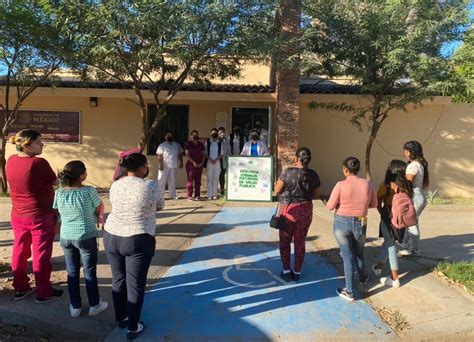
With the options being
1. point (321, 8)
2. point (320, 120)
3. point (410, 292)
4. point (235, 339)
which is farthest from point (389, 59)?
point (235, 339)

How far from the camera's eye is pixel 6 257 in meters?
5.87

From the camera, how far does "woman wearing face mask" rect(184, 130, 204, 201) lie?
1064cm

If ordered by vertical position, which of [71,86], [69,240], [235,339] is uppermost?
[71,86]

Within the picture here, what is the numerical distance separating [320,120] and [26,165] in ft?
31.5

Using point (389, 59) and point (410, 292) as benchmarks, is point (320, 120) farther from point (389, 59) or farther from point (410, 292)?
point (410, 292)

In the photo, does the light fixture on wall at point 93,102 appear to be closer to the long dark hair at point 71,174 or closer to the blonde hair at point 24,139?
the blonde hair at point 24,139

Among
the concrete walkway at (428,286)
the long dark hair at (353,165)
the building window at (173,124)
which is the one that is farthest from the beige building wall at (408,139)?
the long dark hair at (353,165)

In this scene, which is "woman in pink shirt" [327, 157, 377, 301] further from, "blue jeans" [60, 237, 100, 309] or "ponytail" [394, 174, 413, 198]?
"blue jeans" [60, 237, 100, 309]

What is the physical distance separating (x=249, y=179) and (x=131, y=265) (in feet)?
21.5

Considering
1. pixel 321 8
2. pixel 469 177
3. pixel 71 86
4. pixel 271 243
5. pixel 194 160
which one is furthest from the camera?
pixel 469 177

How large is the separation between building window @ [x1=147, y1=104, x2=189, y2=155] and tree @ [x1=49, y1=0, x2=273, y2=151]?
383cm

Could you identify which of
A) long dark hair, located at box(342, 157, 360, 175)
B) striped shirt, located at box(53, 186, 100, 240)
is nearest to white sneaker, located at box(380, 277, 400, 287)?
long dark hair, located at box(342, 157, 360, 175)

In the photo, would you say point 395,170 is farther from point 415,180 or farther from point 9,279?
point 9,279

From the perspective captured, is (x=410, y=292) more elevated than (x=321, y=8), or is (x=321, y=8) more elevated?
(x=321, y=8)
